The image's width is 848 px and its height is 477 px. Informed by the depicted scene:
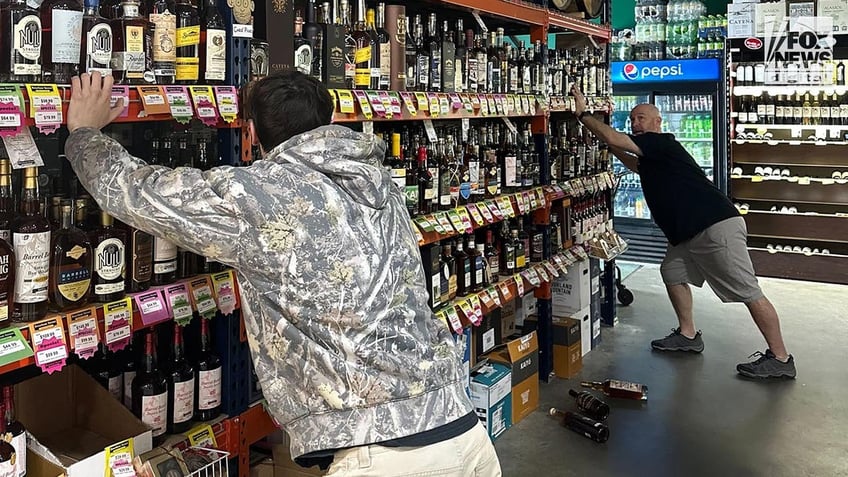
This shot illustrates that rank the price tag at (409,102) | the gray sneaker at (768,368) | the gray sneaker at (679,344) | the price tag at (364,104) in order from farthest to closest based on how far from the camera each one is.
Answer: the gray sneaker at (679,344) < the gray sneaker at (768,368) < the price tag at (409,102) < the price tag at (364,104)

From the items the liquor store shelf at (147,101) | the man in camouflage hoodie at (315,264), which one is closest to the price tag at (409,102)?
the liquor store shelf at (147,101)

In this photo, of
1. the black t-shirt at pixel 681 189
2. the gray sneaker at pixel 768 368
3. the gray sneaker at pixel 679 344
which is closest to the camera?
the gray sneaker at pixel 768 368

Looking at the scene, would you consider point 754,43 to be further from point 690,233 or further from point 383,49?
point 383,49

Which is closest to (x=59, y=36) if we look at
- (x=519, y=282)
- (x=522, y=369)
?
(x=519, y=282)

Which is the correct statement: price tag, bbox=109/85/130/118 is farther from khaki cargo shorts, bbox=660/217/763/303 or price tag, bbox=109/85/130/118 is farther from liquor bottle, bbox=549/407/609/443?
khaki cargo shorts, bbox=660/217/763/303

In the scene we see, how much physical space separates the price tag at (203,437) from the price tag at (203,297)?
0.33 meters

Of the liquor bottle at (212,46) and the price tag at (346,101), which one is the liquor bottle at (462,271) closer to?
the price tag at (346,101)

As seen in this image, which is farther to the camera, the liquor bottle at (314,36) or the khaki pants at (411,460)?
the liquor bottle at (314,36)

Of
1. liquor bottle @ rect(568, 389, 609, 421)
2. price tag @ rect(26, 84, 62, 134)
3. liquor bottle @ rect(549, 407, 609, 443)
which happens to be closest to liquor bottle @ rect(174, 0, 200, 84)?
price tag @ rect(26, 84, 62, 134)

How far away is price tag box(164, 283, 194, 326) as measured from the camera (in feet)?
6.59

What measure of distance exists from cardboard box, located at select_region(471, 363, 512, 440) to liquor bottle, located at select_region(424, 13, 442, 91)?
138 centimetres

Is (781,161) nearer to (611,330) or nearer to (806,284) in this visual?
(806,284)

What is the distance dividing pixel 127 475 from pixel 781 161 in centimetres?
765

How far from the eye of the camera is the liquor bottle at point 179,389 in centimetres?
218
